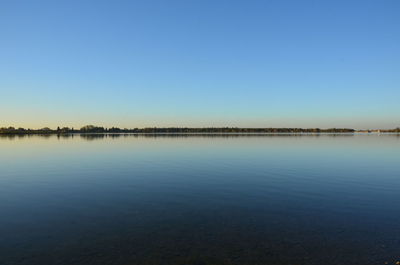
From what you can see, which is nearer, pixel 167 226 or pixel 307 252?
pixel 307 252

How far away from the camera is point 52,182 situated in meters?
30.0

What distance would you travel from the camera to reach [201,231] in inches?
597

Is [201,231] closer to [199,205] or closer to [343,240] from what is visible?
[199,205]

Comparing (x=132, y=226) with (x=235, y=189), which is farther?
(x=235, y=189)

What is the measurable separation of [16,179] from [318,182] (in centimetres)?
3575

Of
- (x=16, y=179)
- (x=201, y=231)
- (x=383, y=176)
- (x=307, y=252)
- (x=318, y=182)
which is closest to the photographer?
(x=307, y=252)

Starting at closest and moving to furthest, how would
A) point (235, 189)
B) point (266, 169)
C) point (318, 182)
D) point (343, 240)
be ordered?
point (343, 240) < point (235, 189) < point (318, 182) < point (266, 169)

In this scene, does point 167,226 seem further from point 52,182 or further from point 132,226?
point 52,182

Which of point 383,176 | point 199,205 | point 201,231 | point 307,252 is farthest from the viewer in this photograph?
point 383,176

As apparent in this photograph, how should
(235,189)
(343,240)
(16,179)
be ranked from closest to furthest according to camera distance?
(343,240) → (235,189) → (16,179)

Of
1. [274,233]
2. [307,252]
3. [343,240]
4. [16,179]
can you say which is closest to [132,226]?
[274,233]

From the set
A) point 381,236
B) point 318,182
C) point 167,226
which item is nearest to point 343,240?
point 381,236

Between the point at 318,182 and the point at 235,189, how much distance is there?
1040 centimetres

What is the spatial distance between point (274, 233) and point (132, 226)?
841cm
